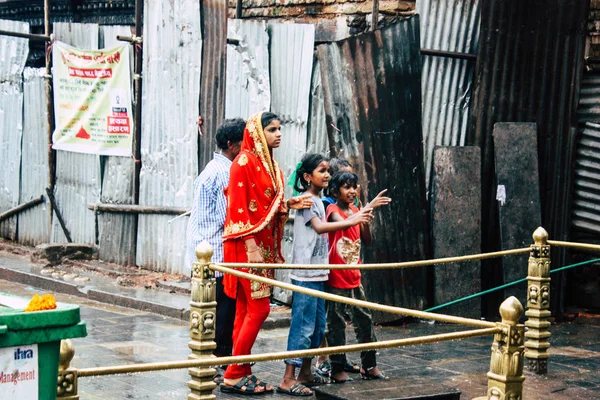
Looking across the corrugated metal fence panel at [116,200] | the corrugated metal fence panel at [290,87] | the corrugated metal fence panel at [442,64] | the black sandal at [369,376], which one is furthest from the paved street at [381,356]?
the corrugated metal fence panel at [442,64]

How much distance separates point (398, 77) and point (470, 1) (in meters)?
1.11

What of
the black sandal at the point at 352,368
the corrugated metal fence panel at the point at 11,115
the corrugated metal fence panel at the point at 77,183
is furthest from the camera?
the corrugated metal fence panel at the point at 11,115

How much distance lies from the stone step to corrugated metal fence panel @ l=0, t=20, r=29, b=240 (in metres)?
7.90

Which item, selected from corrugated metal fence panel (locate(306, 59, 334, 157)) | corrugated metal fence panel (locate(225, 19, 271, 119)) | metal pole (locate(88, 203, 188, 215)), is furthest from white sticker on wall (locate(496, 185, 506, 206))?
metal pole (locate(88, 203, 188, 215))

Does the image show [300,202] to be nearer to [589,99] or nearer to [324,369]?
[324,369]

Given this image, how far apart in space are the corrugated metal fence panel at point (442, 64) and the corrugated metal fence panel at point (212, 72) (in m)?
2.08

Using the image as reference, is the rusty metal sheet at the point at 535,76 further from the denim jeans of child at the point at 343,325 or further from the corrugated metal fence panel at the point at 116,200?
the corrugated metal fence panel at the point at 116,200

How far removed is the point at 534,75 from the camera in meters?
9.83

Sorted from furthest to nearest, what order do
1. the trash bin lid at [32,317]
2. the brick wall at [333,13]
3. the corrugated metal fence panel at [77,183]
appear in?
the corrugated metal fence panel at [77,183] < the brick wall at [333,13] < the trash bin lid at [32,317]

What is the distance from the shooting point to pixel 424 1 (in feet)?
32.5

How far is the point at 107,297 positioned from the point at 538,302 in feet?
15.5

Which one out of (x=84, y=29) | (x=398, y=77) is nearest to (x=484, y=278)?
(x=398, y=77)

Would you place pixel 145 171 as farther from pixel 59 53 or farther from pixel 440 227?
pixel 440 227

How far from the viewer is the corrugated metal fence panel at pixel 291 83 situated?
9984 millimetres
